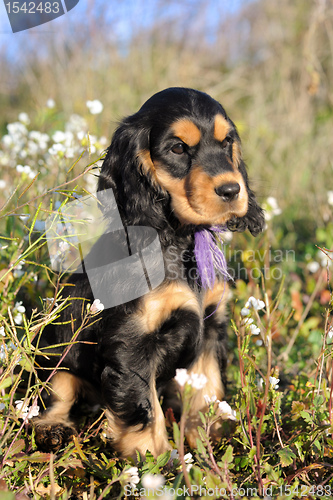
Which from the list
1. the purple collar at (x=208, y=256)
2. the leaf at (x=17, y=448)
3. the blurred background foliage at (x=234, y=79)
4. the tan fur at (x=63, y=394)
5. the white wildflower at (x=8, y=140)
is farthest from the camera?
the blurred background foliage at (x=234, y=79)

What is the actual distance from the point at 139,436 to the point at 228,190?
1237mm

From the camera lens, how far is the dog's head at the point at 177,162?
215cm

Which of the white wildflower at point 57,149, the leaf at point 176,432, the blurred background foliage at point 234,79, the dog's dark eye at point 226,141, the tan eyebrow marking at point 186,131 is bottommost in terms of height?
the blurred background foliage at point 234,79

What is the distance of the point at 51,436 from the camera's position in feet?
7.53

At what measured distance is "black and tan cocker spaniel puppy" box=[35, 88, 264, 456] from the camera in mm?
2166

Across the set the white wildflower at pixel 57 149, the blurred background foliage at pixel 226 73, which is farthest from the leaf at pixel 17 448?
the blurred background foliage at pixel 226 73

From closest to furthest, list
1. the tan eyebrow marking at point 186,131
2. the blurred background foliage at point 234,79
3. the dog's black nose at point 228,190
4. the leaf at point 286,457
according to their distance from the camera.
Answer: the leaf at point 286,457, the dog's black nose at point 228,190, the tan eyebrow marking at point 186,131, the blurred background foliage at point 234,79

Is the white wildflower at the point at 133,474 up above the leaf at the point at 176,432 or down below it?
below

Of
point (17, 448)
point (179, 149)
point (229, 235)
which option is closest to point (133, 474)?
point (17, 448)

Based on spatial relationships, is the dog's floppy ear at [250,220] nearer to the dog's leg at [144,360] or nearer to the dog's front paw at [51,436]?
the dog's leg at [144,360]

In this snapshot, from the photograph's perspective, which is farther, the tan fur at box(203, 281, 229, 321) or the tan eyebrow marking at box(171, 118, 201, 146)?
the tan fur at box(203, 281, 229, 321)

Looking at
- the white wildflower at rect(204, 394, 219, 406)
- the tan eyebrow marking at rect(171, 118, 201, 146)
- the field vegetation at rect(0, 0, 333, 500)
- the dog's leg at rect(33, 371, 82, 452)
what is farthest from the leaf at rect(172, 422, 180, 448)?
the tan eyebrow marking at rect(171, 118, 201, 146)

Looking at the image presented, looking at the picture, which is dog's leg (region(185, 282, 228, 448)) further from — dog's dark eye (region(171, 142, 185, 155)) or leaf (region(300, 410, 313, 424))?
dog's dark eye (region(171, 142, 185, 155))

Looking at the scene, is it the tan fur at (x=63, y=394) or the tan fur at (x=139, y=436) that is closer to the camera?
the tan fur at (x=139, y=436)
